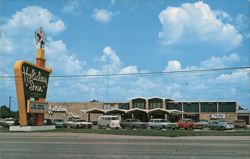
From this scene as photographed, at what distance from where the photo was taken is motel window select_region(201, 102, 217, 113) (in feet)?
261

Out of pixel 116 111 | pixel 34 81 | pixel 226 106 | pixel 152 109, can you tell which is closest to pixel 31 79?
pixel 34 81

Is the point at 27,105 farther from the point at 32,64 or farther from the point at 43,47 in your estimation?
the point at 43,47

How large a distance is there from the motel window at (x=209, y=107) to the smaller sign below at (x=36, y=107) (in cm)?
3881

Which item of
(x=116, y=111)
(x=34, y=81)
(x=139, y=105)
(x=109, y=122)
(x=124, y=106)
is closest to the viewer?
(x=34, y=81)

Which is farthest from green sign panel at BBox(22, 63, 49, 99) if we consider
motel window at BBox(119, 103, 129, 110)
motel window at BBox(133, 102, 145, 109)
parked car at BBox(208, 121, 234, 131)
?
motel window at BBox(119, 103, 129, 110)

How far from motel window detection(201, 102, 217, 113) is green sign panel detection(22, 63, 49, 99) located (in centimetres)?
3832

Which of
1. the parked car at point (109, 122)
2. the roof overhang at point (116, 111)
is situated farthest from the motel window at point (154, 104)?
the parked car at point (109, 122)

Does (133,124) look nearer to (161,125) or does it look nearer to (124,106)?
(161,125)

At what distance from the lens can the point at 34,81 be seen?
161 ft

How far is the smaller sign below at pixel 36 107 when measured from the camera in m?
47.1

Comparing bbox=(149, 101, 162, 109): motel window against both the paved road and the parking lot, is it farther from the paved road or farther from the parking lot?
the paved road

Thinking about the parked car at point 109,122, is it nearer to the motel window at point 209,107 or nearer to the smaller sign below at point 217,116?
the smaller sign below at point 217,116

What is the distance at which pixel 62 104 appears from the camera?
87.8 metres

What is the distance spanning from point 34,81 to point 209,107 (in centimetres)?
4251
